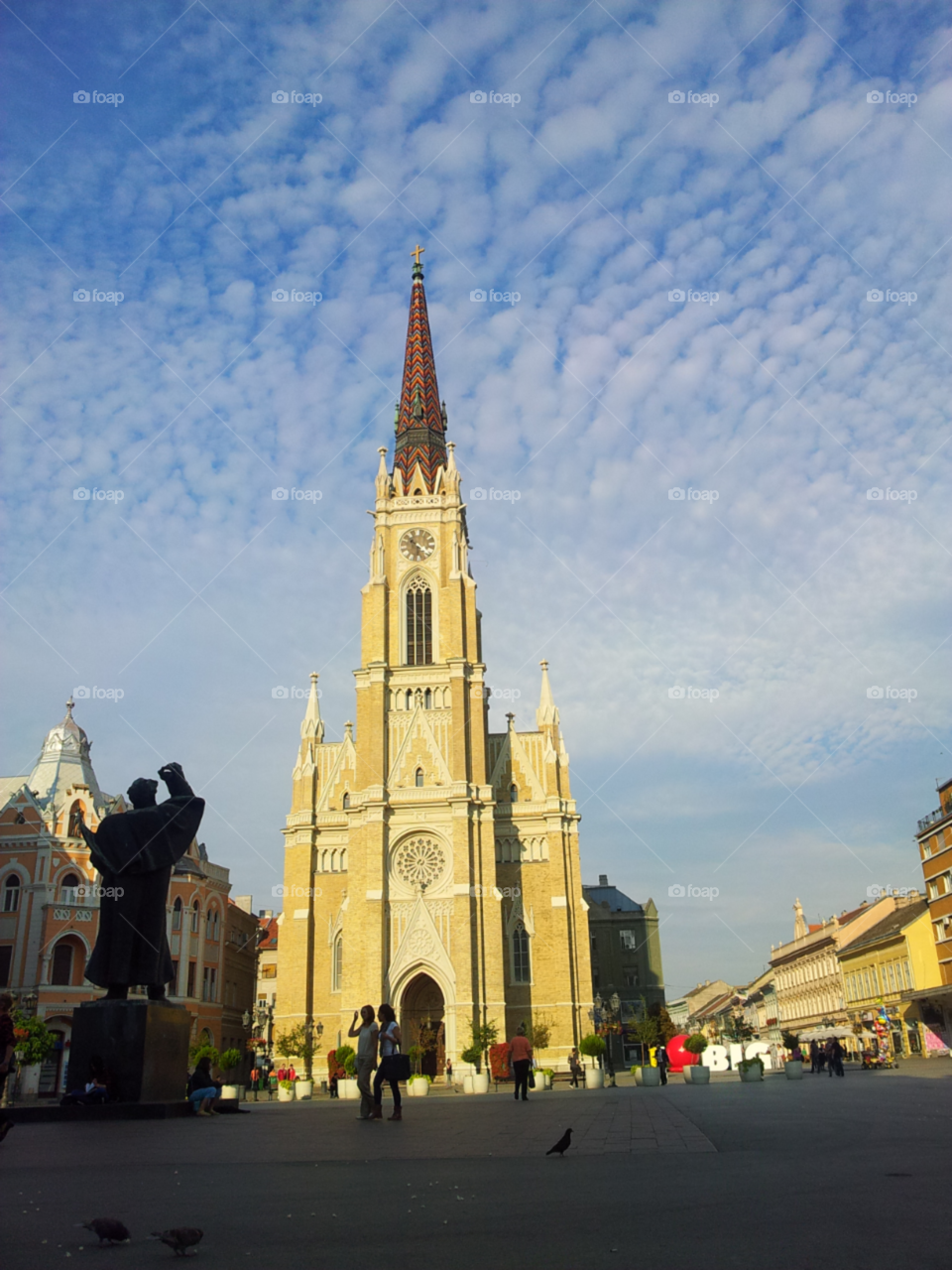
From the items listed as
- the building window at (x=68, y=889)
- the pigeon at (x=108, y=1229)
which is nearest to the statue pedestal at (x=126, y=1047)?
the pigeon at (x=108, y=1229)

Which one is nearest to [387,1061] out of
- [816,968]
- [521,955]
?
[521,955]

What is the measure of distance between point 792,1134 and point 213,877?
46247mm

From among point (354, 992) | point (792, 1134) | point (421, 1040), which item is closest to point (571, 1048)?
point (421, 1040)

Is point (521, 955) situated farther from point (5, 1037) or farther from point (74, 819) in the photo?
point (5, 1037)

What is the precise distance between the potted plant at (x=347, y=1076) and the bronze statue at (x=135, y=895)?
1336 centimetres

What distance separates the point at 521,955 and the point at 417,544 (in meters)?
22.8

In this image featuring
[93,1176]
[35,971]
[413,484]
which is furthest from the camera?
[413,484]

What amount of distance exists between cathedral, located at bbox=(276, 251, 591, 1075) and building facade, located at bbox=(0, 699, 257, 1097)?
4.42 meters

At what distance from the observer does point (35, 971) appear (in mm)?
42125

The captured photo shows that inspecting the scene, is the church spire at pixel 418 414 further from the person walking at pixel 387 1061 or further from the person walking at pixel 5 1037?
the person walking at pixel 5 1037

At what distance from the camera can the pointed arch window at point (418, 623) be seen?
178 ft

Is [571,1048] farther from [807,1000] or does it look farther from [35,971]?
[807,1000]

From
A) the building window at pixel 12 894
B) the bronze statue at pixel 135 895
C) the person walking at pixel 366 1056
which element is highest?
the building window at pixel 12 894

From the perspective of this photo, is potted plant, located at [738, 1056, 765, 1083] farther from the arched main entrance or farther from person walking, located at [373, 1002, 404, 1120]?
the arched main entrance
